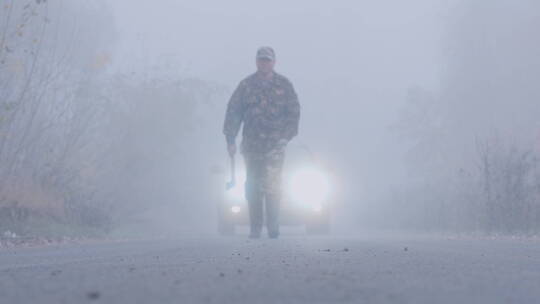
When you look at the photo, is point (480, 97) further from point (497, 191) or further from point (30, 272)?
point (30, 272)

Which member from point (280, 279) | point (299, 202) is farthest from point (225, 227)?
point (280, 279)

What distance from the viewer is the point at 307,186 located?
59.4 ft

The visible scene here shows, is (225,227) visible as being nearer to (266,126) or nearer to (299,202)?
(299,202)

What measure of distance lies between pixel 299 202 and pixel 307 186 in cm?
37

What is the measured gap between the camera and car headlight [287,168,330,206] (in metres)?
18.0

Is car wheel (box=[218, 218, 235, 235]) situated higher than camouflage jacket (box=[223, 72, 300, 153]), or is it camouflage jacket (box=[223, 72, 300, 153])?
camouflage jacket (box=[223, 72, 300, 153])

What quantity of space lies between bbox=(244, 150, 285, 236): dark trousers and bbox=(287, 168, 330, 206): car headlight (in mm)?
7541

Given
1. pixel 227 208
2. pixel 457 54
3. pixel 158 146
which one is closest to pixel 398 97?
pixel 457 54

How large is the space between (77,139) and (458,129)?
2278 cm

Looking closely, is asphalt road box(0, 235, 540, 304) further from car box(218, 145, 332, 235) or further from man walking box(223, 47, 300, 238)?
car box(218, 145, 332, 235)

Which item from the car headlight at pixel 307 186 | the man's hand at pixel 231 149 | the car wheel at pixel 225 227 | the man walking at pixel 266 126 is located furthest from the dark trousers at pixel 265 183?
the car wheel at pixel 225 227

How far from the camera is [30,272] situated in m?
4.92

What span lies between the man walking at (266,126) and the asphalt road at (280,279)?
402 cm

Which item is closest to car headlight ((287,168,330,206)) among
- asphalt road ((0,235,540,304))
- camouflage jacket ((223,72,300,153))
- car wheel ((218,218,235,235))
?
car wheel ((218,218,235,235))
